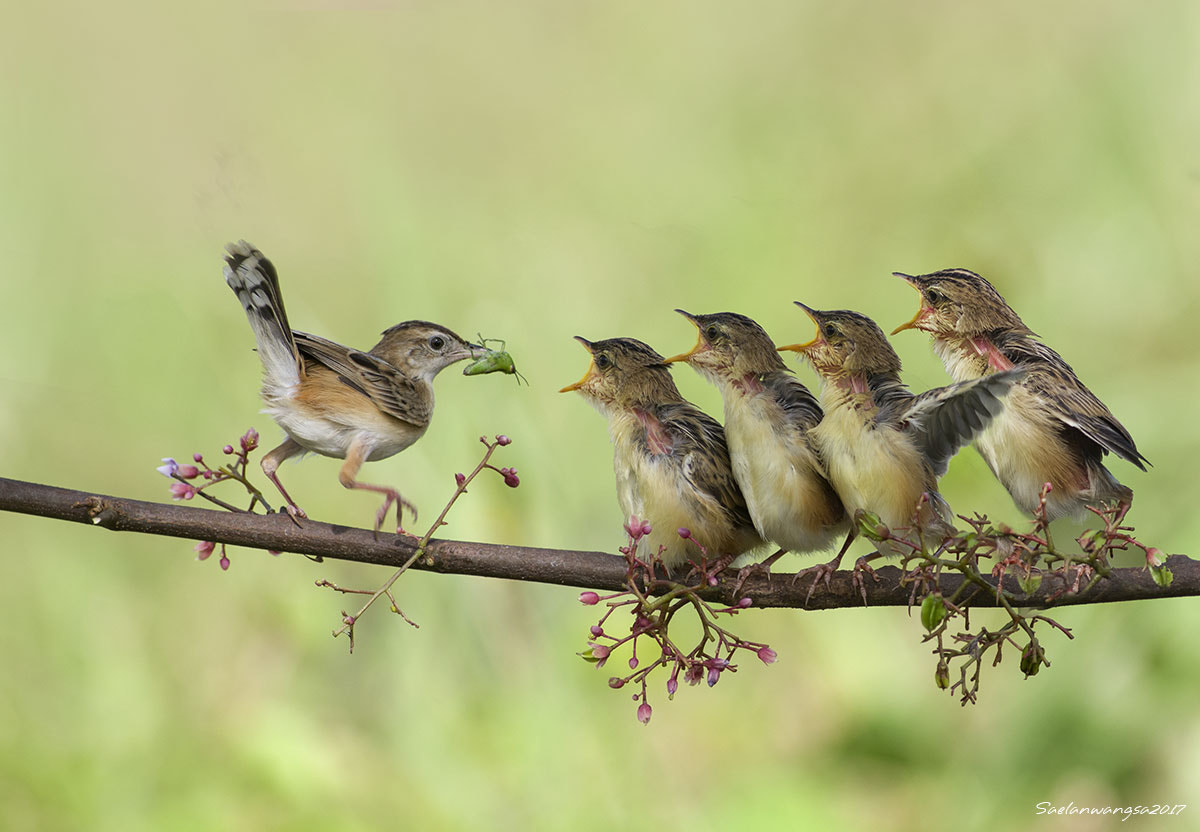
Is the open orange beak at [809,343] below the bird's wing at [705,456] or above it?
above

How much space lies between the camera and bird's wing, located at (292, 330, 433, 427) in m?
1.82

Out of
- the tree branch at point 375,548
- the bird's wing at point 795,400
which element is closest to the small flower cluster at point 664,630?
the tree branch at point 375,548

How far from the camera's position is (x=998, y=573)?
1.62 m

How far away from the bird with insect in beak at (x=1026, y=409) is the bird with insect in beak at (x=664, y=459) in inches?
18.4

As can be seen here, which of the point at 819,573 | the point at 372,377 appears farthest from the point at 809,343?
the point at 372,377

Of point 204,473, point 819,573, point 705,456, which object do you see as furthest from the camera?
point 705,456

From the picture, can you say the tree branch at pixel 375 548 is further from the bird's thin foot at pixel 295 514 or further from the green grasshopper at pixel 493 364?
the green grasshopper at pixel 493 364

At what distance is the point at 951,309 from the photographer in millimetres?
1949

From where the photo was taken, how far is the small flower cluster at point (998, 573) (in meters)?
1.52

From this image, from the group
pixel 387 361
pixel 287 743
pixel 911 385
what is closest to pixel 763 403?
pixel 911 385

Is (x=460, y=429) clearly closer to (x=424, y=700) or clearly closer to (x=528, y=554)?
(x=424, y=700)

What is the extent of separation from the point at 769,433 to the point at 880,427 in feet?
0.70

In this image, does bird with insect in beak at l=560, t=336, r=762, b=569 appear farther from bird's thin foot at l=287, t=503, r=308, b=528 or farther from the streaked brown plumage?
bird's thin foot at l=287, t=503, r=308, b=528

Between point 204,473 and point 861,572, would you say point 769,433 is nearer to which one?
point 861,572
